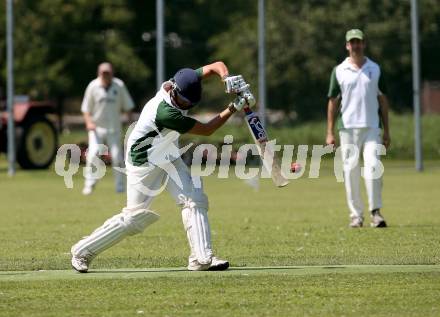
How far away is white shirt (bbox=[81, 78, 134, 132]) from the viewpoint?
→ 22109 mm

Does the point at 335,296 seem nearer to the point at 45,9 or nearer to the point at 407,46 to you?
the point at 407,46

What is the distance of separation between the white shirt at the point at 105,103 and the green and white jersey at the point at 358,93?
703cm

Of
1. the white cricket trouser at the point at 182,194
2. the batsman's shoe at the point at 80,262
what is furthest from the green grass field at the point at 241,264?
the white cricket trouser at the point at 182,194

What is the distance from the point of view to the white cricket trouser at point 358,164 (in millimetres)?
15742

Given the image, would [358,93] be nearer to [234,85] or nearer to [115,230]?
[234,85]

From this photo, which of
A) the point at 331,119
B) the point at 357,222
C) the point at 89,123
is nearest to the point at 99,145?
the point at 89,123

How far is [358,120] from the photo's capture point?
15.8 meters

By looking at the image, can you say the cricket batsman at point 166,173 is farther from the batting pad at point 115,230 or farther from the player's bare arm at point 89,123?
the player's bare arm at point 89,123

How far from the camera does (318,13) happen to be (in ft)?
154

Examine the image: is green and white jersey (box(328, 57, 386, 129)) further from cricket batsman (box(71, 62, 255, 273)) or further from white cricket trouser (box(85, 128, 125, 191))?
white cricket trouser (box(85, 128, 125, 191))

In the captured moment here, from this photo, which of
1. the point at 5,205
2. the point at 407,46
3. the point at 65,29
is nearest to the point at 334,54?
the point at 407,46

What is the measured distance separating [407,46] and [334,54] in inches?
97.2

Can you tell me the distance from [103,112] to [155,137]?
1089 centimetres

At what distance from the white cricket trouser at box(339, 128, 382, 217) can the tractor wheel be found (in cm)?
1571
